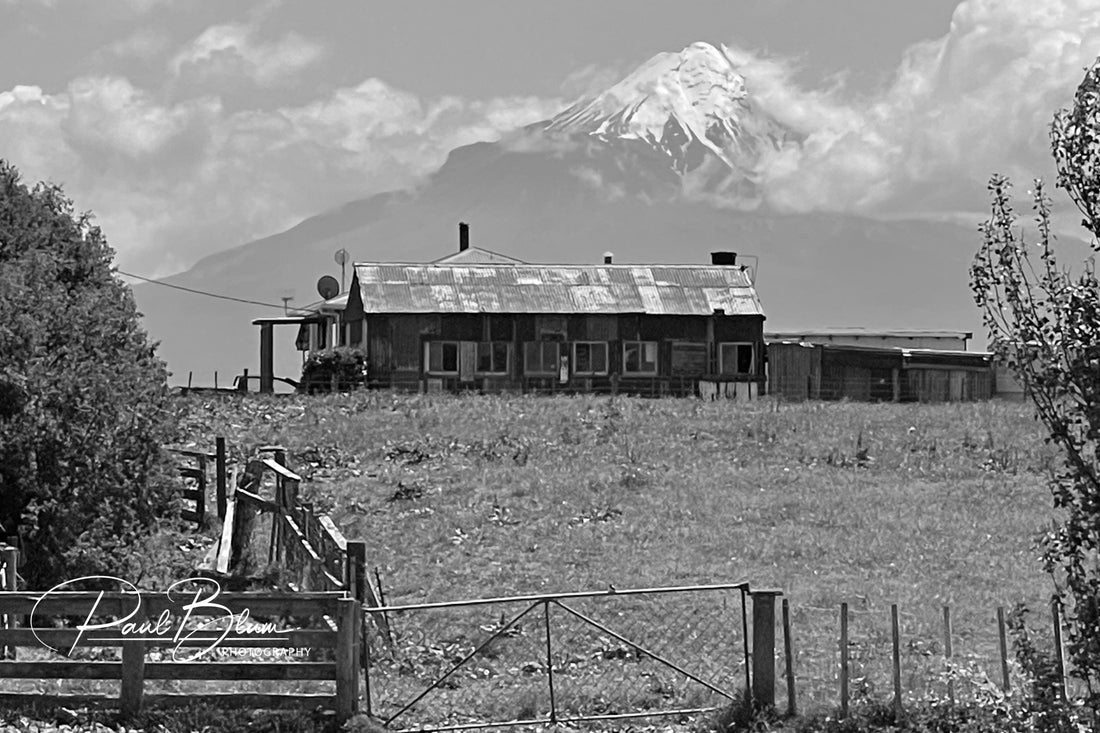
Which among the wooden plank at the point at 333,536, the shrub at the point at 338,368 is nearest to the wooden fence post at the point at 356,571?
the wooden plank at the point at 333,536

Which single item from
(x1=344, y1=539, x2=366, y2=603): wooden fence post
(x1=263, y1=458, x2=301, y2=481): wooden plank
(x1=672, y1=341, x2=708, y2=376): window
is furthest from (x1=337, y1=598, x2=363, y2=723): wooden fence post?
(x1=672, y1=341, x2=708, y2=376): window

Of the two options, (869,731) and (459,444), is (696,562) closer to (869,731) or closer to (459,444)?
(869,731)

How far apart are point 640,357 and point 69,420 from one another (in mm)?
33672

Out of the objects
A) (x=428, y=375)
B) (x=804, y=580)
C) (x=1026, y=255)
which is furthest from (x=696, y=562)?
(x=428, y=375)

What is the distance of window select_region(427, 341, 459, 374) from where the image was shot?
51375mm

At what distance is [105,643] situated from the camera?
43.7ft

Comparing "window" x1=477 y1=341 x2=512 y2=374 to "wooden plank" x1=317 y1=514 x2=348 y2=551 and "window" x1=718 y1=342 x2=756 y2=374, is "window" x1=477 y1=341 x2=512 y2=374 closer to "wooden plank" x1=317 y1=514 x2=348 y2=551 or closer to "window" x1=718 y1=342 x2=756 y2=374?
"window" x1=718 y1=342 x2=756 y2=374

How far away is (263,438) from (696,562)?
1552 cm


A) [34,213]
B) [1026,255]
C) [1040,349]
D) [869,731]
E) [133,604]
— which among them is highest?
[34,213]

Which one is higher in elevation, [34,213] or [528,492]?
[34,213]

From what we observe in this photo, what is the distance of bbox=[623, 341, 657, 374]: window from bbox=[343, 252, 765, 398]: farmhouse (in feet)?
0.12

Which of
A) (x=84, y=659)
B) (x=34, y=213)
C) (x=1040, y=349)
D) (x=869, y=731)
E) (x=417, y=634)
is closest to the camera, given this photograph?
(x=1040, y=349)

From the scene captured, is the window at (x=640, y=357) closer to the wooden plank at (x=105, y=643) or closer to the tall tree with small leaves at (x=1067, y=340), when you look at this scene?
the wooden plank at (x=105, y=643)

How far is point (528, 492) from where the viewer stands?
28672mm
